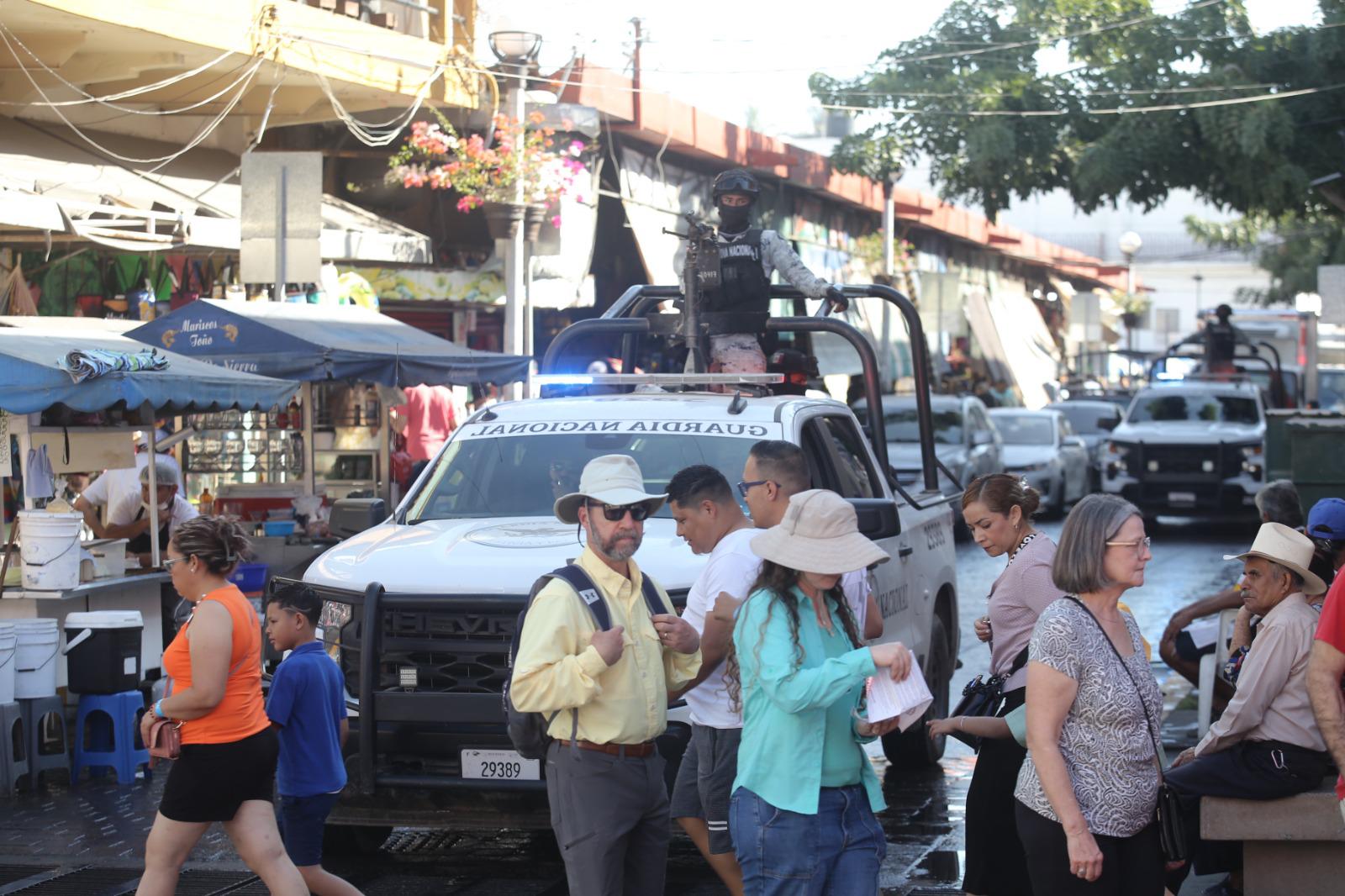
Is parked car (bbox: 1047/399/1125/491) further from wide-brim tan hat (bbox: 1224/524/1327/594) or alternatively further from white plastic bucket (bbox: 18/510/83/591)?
wide-brim tan hat (bbox: 1224/524/1327/594)

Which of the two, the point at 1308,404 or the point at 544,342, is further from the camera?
the point at 544,342

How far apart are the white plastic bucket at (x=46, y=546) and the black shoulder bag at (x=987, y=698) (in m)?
5.74

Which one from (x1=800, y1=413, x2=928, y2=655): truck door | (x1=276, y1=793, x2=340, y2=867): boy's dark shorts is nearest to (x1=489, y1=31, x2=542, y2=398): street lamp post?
(x1=800, y1=413, x2=928, y2=655): truck door

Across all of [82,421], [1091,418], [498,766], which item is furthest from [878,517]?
[1091,418]

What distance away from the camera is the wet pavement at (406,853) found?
7.30 metres

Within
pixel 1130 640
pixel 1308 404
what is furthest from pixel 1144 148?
pixel 1130 640

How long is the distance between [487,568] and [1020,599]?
2.12 m

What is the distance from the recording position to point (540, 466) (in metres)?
8.11

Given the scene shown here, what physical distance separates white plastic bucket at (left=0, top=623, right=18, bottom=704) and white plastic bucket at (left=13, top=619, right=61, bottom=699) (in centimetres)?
8

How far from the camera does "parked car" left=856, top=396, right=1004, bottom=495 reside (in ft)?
71.9

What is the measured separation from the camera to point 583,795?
4957 mm

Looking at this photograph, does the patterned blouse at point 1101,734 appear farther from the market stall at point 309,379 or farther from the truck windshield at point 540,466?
the market stall at point 309,379

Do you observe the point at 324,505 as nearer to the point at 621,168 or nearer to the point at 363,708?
the point at 363,708

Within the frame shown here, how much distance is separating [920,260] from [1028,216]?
51.2m
